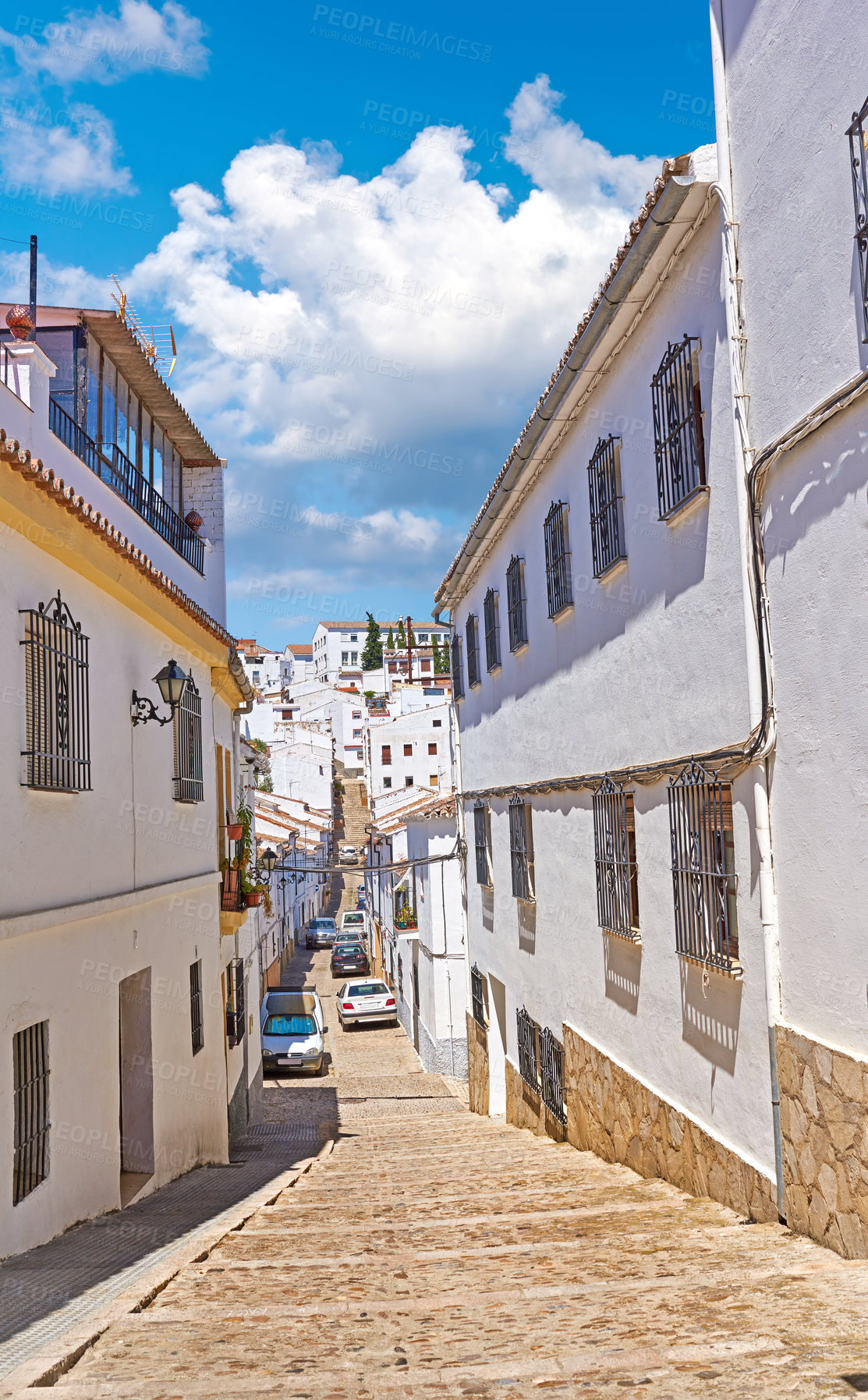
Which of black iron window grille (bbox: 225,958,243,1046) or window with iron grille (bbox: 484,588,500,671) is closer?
black iron window grille (bbox: 225,958,243,1046)

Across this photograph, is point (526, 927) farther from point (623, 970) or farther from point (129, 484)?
point (129, 484)

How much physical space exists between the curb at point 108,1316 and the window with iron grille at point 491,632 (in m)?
8.16

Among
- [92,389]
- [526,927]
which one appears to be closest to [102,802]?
[92,389]

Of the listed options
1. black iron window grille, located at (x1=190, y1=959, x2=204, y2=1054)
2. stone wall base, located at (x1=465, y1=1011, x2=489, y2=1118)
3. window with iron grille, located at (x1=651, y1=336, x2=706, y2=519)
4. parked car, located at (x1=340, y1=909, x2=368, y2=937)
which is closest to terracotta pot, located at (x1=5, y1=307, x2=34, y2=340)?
window with iron grille, located at (x1=651, y1=336, x2=706, y2=519)

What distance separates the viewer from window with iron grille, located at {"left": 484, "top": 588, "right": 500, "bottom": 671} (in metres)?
14.3

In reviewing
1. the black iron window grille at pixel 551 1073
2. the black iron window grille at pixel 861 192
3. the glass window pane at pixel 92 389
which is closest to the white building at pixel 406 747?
the black iron window grille at pixel 551 1073

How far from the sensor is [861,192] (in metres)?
4.72

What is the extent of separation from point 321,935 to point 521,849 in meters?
32.9

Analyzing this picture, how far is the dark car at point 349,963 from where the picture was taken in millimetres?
35031

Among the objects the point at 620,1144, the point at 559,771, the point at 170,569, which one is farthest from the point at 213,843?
the point at 620,1144

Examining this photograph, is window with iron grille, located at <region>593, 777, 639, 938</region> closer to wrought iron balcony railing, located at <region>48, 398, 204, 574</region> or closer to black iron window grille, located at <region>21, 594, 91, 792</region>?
black iron window grille, located at <region>21, 594, 91, 792</region>

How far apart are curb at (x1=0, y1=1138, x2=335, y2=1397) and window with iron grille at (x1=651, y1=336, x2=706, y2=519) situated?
17.0 ft

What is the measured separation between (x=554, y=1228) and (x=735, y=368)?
4918mm

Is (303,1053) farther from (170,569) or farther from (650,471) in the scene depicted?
(650,471)
